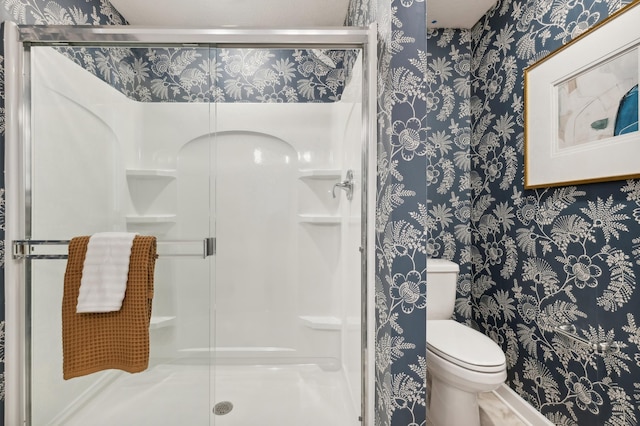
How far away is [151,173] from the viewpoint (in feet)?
4.50

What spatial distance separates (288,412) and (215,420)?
36 centimetres

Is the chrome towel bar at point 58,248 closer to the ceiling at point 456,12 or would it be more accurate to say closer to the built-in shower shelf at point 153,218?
the built-in shower shelf at point 153,218

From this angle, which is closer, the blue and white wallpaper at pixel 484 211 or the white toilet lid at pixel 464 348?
the blue and white wallpaper at pixel 484 211

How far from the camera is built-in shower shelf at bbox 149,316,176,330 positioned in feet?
4.43

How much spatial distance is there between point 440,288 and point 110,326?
66.0 inches

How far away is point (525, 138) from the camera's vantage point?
173cm

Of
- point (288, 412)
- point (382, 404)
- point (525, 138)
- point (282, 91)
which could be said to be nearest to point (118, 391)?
point (288, 412)

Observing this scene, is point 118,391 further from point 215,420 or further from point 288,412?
point 288,412

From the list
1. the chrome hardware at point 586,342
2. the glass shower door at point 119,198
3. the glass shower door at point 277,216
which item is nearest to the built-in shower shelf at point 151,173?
the glass shower door at point 119,198

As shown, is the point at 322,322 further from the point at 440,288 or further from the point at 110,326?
the point at 110,326

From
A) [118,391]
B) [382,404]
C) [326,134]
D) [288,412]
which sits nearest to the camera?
[382,404]

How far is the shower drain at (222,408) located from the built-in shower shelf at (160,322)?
1.90ft

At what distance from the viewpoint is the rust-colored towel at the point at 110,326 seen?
1279 mm

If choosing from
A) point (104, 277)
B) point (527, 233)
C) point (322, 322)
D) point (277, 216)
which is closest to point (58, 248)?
point (104, 277)
